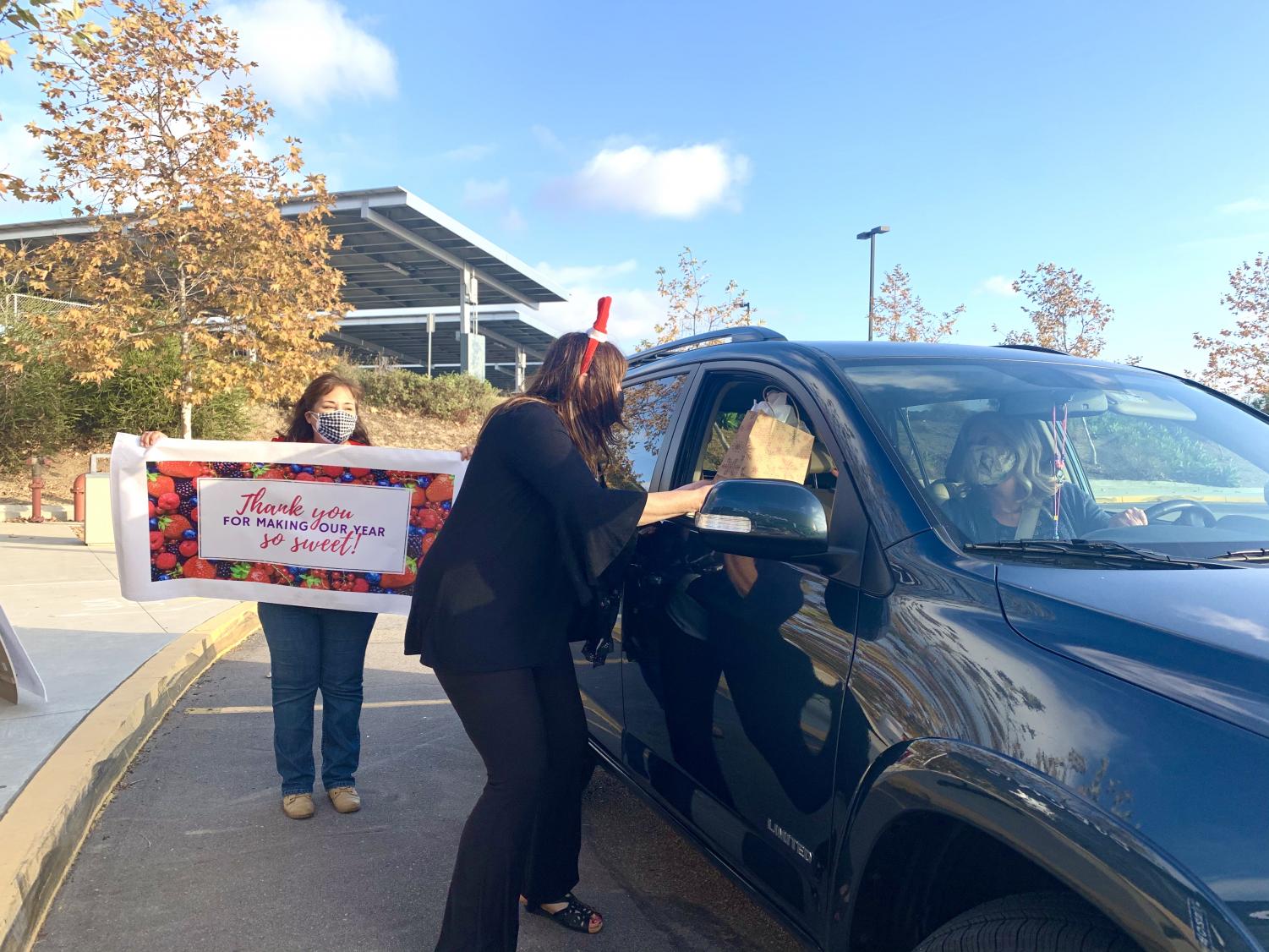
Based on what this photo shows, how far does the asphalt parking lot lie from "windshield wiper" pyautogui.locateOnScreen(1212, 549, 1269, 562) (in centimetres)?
183

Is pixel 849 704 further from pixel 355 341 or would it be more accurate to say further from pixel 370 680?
pixel 355 341

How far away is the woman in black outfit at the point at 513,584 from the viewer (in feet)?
8.54

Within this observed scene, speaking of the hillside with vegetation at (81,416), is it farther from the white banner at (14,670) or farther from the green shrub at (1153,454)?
the green shrub at (1153,454)

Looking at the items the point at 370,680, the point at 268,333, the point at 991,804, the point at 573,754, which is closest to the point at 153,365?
the point at 268,333

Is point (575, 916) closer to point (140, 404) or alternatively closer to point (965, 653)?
point (965, 653)

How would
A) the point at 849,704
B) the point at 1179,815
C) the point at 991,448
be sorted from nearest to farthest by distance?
the point at 1179,815
the point at 849,704
the point at 991,448

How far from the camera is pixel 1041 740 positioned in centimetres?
Answer: 165

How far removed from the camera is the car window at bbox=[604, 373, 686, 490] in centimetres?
348

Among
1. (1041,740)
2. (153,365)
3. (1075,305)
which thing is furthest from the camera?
(1075,305)

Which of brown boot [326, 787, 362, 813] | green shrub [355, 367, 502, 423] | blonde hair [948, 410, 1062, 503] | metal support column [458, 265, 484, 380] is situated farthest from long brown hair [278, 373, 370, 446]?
metal support column [458, 265, 484, 380]

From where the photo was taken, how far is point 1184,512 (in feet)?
8.09

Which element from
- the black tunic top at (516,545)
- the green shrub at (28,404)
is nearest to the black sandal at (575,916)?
the black tunic top at (516,545)

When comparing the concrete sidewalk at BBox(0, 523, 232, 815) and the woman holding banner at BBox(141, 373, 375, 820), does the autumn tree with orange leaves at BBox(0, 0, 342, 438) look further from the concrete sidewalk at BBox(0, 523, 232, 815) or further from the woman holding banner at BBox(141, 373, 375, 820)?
the woman holding banner at BBox(141, 373, 375, 820)

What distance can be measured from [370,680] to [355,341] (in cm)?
3315
